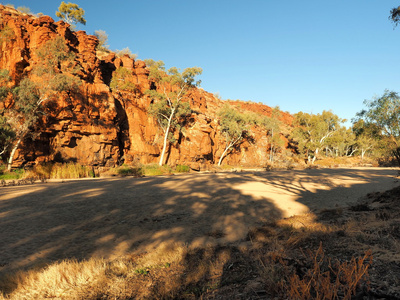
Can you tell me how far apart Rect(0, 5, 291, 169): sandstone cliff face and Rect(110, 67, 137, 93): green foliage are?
0.64 meters

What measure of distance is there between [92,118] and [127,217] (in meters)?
20.4

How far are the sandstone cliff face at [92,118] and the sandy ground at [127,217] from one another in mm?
14510

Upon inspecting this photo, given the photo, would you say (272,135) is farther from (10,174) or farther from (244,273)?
(244,273)

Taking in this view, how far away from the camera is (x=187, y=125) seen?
35438 mm

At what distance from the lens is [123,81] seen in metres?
32.3

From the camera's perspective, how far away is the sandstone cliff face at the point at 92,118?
21797mm


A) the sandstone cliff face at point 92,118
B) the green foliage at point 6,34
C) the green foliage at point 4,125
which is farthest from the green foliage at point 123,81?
the green foliage at point 4,125

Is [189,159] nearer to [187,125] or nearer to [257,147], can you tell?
[187,125]

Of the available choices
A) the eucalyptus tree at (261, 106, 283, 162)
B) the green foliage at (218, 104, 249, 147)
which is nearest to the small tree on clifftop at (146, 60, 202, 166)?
the green foliage at (218, 104, 249, 147)

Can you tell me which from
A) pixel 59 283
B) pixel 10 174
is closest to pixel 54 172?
pixel 10 174

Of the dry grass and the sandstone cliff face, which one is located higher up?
the sandstone cliff face

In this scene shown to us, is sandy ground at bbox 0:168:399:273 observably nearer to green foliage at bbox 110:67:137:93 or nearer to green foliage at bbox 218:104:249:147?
green foliage at bbox 110:67:137:93

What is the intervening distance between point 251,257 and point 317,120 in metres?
54.1

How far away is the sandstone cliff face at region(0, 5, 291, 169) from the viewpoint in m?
21.8
